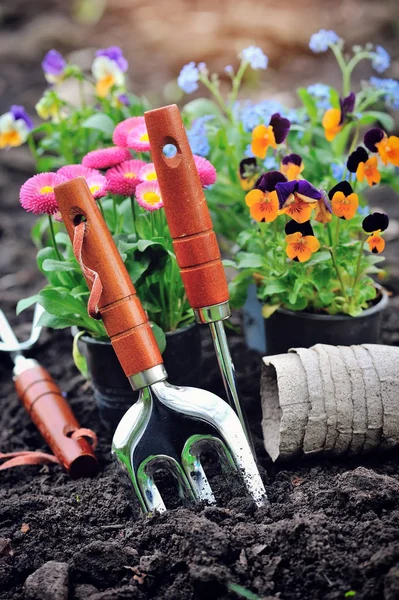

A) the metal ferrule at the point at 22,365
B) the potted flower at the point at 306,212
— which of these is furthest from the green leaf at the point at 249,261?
the metal ferrule at the point at 22,365

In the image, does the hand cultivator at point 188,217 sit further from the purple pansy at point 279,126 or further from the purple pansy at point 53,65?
the purple pansy at point 53,65

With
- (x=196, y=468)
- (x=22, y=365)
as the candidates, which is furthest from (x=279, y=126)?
(x=22, y=365)

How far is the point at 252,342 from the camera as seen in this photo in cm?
198

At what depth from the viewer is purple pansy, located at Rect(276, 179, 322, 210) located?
4.47ft

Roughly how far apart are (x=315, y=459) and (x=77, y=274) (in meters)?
0.65

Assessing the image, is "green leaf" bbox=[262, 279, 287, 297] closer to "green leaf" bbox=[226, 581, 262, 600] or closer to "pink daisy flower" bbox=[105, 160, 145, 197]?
"pink daisy flower" bbox=[105, 160, 145, 197]

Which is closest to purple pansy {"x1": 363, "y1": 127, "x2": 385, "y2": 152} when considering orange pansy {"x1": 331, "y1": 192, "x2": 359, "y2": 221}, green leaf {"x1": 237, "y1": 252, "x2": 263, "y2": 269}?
orange pansy {"x1": 331, "y1": 192, "x2": 359, "y2": 221}

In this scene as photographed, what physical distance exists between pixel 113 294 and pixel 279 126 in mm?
570

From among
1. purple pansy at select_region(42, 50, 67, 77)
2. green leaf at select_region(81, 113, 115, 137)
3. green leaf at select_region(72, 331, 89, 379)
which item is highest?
purple pansy at select_region(42, 50, 67, 77)

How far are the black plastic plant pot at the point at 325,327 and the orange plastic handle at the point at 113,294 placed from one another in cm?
49

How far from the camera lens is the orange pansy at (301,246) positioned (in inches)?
57.7

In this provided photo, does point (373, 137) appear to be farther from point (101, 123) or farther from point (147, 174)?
point (101, 123)

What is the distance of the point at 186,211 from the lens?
130 cm

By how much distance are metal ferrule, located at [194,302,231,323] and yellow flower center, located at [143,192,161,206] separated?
0.80 feet
